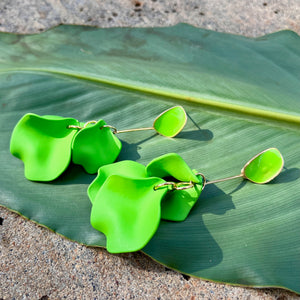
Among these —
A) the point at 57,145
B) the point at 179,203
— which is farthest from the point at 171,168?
the point at 57,145

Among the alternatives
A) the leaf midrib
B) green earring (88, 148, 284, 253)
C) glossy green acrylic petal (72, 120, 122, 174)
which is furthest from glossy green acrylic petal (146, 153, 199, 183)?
the leaf midrib

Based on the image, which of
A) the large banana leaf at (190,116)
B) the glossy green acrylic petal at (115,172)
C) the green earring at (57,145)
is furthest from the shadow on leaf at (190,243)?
the green earring at (57,145)

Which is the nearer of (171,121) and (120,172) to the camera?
(120,172)

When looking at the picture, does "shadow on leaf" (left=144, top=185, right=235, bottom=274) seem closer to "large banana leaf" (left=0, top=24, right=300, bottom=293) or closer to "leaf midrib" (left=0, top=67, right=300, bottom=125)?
"large banana leaf" (left=0, top=24, right=300, bottom=293)

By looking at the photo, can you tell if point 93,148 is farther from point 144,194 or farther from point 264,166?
point 264,166

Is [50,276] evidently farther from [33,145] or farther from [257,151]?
[257,151]

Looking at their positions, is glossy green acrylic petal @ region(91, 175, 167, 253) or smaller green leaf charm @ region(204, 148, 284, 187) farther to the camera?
smaller green leaf charm @ region(204, 148, 284, 187)

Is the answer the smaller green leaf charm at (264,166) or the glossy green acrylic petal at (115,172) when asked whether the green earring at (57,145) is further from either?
the smaller green leaf charm at (264,166)
